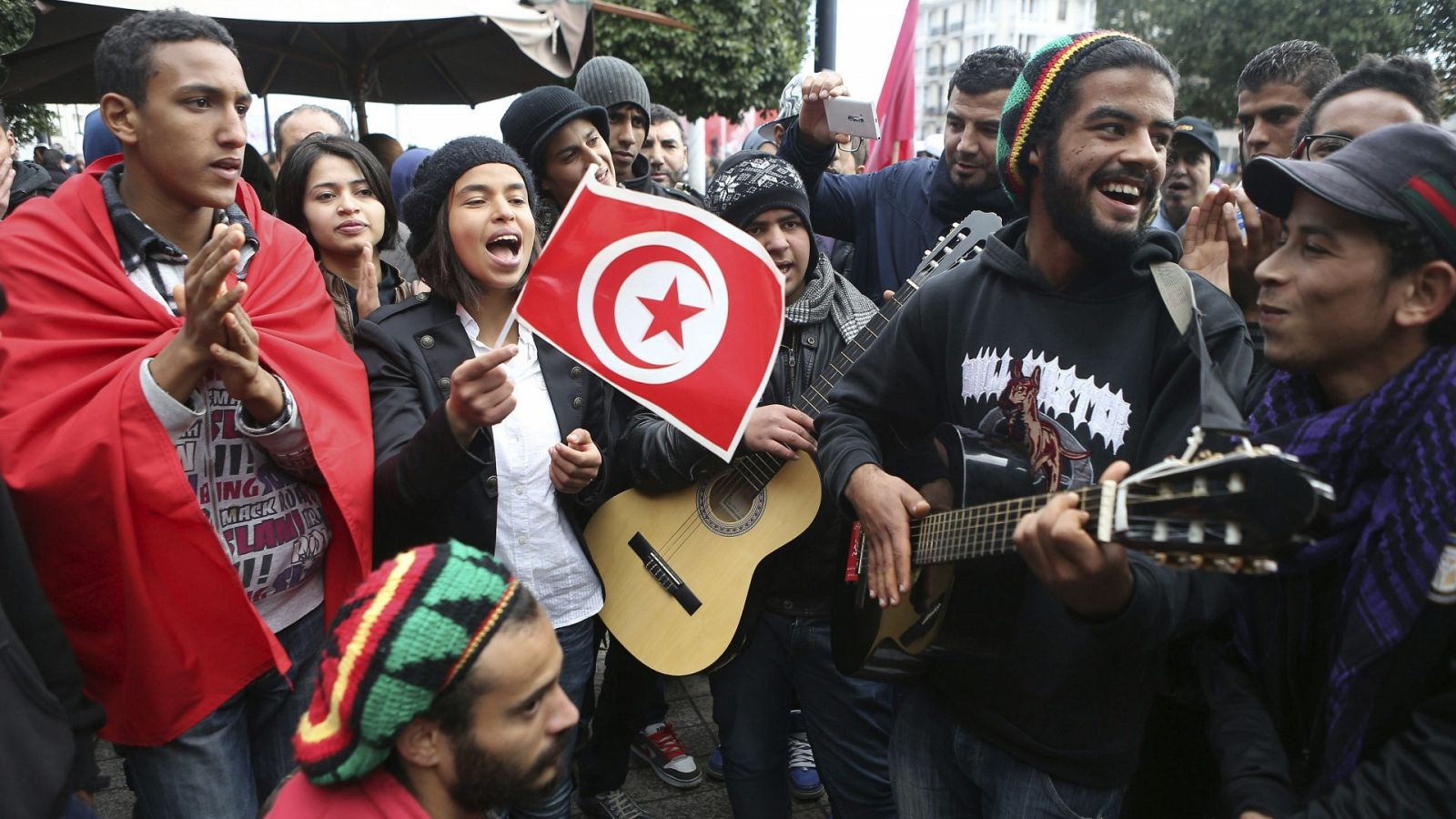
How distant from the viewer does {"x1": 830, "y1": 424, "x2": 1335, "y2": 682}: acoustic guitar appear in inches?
54.2

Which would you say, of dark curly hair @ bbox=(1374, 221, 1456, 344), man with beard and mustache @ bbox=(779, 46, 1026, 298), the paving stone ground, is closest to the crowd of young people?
dark curly hair @ bbox=(1374, 221, 1456, 344)

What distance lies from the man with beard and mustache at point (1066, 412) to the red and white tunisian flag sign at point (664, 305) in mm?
568

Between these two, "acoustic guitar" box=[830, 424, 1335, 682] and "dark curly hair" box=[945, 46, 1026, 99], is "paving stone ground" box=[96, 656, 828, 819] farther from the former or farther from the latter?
"dark curly hair" box=[945, 46, 1026, 99]

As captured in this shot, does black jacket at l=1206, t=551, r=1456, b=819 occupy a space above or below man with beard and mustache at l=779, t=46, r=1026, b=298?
below

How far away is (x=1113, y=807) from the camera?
6.72ft

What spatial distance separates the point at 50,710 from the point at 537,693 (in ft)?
3.19

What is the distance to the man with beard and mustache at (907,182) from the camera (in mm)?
3656

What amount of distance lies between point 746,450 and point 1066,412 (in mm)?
1267

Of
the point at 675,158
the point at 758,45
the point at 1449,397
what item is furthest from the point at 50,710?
the point at 758,45

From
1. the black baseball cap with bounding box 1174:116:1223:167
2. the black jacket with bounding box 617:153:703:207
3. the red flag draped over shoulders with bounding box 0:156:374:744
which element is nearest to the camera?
the red flag draped over shoulders with bounding box 0:156:374:744

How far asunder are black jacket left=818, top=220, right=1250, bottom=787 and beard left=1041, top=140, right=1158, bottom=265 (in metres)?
0.04

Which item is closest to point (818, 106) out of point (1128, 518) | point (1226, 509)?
point (1128, 518)

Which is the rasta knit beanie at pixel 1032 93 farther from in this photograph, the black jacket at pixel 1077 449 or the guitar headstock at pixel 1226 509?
the guitar headstock at pixel 1226 509

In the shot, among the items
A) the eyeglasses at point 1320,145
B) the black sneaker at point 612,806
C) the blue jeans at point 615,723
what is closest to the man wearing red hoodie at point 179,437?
the blue jeans at point 615,723
